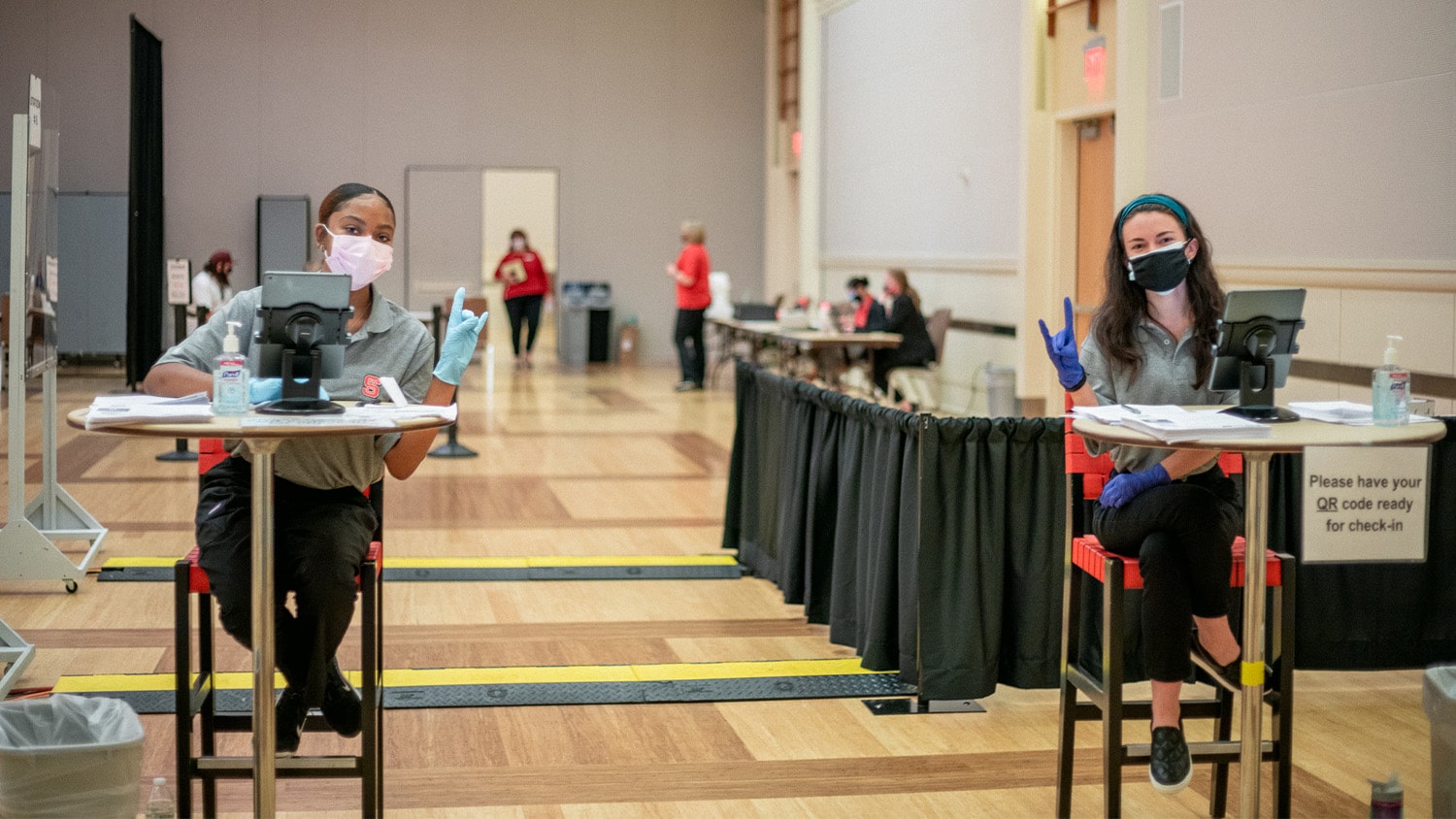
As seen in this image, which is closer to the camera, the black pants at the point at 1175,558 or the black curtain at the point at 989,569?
the black pants at the point at 1175,558

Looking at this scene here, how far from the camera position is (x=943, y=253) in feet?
40.3

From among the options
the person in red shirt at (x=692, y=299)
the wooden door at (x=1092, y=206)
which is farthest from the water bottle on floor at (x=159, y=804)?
the person in red shirt at (x=692, y=299)

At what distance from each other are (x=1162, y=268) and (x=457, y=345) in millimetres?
1585

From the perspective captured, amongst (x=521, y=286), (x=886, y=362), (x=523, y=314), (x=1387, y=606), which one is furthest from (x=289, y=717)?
(x=523, y=314)

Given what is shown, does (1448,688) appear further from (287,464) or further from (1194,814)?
(287,464)

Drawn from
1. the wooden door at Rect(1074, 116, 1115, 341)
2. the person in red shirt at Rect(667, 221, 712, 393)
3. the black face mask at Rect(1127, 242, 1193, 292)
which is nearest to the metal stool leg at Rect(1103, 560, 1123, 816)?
the black face mask at Rect(1127, 242, 1193, 292)

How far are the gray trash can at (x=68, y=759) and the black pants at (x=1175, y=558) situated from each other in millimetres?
2100

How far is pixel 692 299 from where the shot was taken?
14172mm

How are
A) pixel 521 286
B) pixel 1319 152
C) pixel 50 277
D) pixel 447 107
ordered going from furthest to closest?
pixel 447 107 < pixel 521 286 < pixel 1319 152 < pixel 50 277

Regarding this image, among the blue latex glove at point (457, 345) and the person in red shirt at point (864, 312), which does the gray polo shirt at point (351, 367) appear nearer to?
the blue latex glove at point (457, 345)

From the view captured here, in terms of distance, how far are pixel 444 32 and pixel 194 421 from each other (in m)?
15.2

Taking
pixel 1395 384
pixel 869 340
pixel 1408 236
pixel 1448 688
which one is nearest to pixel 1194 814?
pixel 1448 688

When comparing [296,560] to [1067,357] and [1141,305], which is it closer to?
[1067,357]

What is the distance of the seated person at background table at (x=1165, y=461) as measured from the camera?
3.20 metres
